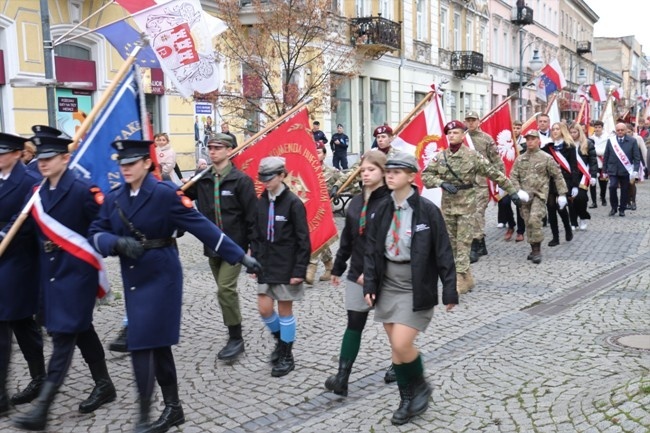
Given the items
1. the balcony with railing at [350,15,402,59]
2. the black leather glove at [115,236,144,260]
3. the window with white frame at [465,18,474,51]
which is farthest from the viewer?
the window with white frame at [465,18,474,51]

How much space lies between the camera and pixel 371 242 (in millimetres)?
4867

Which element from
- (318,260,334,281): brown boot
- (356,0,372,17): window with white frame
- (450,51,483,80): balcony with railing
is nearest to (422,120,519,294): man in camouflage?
(318,260,334,281): brown boot

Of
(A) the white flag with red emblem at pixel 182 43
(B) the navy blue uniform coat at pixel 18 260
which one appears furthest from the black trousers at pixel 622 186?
(B) the navy blue uniform coat at pixel 18 260

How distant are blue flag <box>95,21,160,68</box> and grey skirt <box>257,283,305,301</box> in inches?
148

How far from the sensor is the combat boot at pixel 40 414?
446 centimetres

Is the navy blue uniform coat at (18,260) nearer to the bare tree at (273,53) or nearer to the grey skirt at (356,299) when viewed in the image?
the grey skirt at (356,299)

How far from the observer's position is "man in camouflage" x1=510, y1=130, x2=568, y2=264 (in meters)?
10.7

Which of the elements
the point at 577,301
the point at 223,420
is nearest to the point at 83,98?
the point at 577,301

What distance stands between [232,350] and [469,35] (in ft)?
124

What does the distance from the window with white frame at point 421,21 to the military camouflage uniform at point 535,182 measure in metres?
23.8

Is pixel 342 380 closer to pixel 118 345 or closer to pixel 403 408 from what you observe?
pixel 403 408

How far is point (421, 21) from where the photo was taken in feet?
113

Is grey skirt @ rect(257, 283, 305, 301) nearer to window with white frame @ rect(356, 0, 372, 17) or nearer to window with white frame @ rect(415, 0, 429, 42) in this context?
window with white frame @ rect(356, 0, 372, 17)

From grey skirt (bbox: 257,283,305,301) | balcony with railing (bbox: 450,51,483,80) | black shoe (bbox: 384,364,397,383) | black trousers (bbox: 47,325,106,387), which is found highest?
balcony with railing (bbox: 450,51,483,80)
